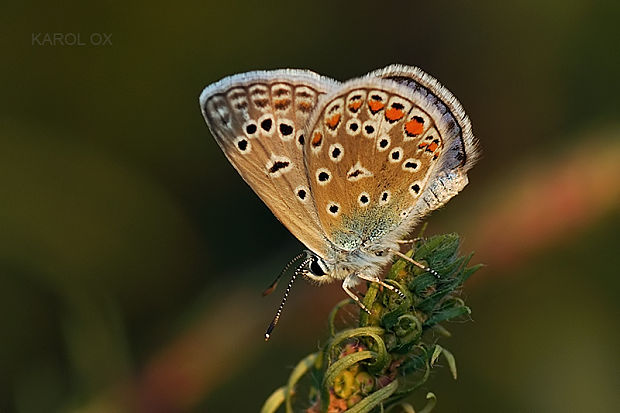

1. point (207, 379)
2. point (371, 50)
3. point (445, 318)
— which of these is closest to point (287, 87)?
point (445, 318)

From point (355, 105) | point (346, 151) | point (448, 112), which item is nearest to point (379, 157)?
point (346, 151)

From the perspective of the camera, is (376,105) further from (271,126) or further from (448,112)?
(271,126)

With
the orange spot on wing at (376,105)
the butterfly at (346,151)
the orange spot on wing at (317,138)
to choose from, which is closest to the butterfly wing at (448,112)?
the butterfly at (346,151)

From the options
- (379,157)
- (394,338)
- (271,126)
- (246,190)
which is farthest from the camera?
(246,190)

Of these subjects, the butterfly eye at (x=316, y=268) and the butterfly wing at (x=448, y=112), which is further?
the butterfly eye at (x=316, y=268)

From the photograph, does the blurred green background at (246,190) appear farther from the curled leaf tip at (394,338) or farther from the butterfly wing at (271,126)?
the curled leaf tip at (394,338)

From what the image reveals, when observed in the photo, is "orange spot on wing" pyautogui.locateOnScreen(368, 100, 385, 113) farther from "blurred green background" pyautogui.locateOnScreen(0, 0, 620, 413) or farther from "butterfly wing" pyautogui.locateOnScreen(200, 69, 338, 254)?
"blurred green background" pyautogui.locateOnScreen(0, 0, 620, 413)

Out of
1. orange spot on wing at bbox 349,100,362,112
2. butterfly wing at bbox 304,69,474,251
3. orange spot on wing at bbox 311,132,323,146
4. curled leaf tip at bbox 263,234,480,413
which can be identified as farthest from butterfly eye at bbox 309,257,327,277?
curled leaf tip at bbox 263,234,480,413

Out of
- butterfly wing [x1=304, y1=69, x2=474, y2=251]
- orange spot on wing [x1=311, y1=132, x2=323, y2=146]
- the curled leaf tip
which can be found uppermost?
orange spot on wing [x1=311, y1=132, x2=323, y2=146]
